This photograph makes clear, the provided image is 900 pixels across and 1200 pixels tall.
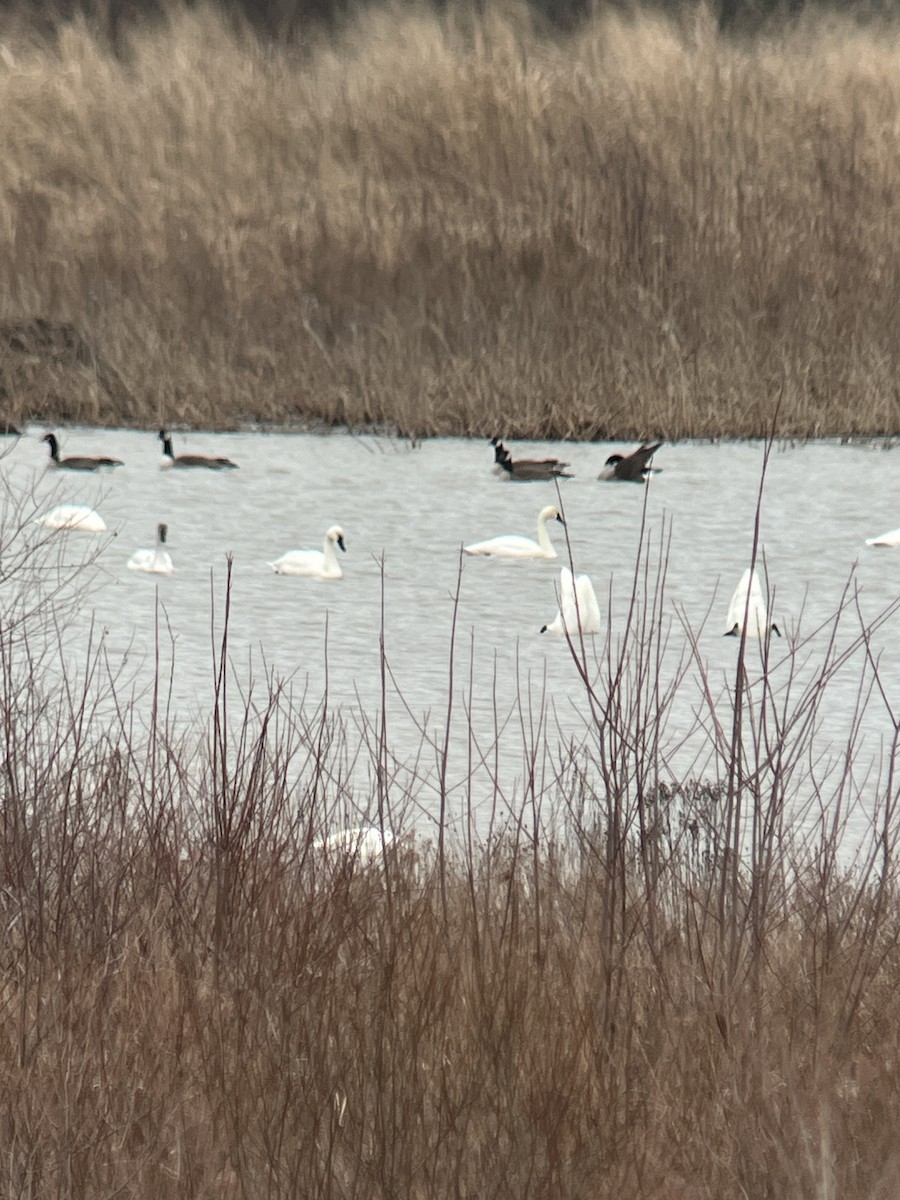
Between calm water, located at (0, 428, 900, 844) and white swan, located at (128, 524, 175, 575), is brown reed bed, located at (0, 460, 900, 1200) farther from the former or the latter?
white swan, located at (128, 524, 175, 575)

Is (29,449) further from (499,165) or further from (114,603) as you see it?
(499,165)

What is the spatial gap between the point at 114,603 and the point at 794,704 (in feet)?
7.51

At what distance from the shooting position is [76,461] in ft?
29.3

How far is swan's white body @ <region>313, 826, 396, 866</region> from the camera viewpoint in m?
2.60

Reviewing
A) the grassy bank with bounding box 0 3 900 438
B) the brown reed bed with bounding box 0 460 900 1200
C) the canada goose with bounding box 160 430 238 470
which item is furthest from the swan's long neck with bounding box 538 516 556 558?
the brown reed bed with bounding box 0 460 900 1200

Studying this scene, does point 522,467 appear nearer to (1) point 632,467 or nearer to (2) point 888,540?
(1) point 632,467

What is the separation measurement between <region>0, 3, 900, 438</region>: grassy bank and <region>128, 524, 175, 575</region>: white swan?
3.67 meters

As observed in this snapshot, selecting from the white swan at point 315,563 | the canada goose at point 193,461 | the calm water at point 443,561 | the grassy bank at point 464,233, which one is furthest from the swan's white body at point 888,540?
the canada goose at point 193,461

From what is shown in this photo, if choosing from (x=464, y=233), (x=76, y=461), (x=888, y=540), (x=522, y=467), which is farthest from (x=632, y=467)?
(x=464, y=233)

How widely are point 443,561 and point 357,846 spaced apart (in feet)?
14.6

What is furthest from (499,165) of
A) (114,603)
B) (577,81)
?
(114,603)

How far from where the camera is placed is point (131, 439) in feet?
34.1

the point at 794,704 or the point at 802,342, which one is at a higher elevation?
the point at 794,704

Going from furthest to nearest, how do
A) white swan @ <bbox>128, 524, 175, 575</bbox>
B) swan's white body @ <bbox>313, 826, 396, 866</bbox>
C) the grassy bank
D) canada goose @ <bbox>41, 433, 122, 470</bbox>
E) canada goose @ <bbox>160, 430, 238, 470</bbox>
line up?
the grassy bank
canada goose @ <bbox>160, 430, 238, 470</bbox>
canada goose @ <bbox>41, 433, 122, 470</bbox>
white swan @ <bbox>128, 524, 175, 575</bbox>
swan's white body @ <bbox>313, 826, 396, 866</bbox>
